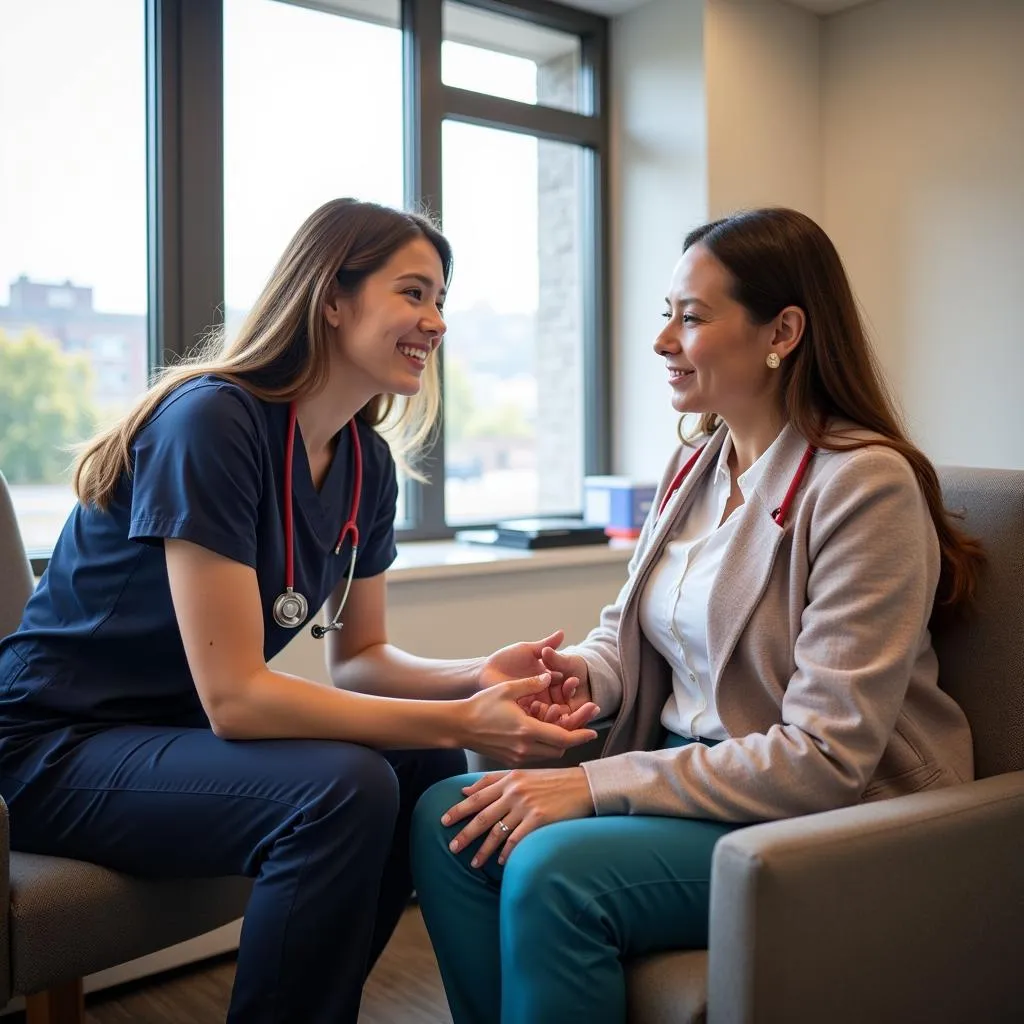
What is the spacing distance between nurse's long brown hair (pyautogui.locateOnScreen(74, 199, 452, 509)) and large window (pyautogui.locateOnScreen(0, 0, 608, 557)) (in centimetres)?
85

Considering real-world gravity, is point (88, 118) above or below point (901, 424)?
above

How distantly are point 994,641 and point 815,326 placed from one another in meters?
0.47

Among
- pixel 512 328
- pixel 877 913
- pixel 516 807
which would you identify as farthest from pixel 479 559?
pixel 877 913

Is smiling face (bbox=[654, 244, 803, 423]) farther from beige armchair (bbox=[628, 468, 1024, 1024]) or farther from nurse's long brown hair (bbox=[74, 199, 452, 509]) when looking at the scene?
beige armchair (bbox=[628, 468, 1024, 1024])

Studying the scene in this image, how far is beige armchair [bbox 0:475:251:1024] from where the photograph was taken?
4.41 ft

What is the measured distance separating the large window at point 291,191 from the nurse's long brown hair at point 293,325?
0.85 metres

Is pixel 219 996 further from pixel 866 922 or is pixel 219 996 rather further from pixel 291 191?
pixel 291 191

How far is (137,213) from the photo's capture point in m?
2.45

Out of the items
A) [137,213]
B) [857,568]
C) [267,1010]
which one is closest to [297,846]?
[267,1010]

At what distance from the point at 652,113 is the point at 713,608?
2128 mm

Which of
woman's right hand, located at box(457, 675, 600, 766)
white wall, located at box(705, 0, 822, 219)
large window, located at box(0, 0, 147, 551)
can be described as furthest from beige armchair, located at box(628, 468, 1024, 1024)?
white wall, located at box(705, 0, 822, 219)

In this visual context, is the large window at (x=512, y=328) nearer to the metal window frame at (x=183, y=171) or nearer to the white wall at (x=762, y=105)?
the white wall at (x=762, y=105)

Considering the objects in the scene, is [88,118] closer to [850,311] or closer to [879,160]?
[850,311]

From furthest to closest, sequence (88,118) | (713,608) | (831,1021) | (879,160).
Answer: (879,160) < (88,118) < (713,608) < (831,1021)
